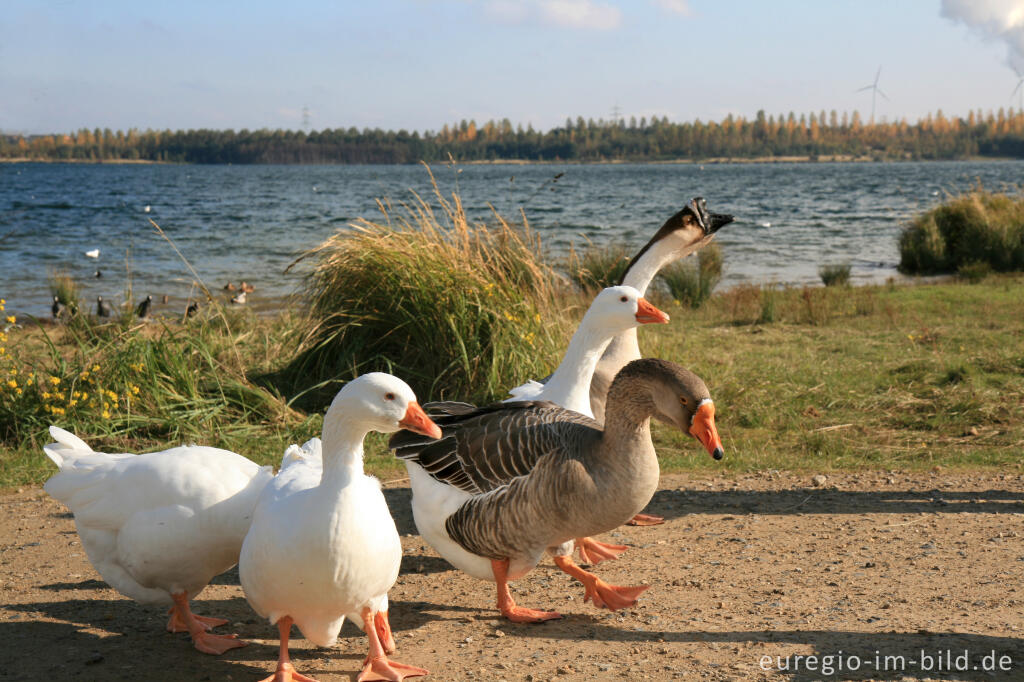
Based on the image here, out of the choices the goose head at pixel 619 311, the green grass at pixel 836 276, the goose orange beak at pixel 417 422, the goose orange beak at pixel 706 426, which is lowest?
the green grass at pixel 836 276

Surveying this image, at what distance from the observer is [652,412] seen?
163 inches

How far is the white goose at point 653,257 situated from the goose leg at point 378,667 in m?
2.70

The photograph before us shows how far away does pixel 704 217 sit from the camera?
6516 mm

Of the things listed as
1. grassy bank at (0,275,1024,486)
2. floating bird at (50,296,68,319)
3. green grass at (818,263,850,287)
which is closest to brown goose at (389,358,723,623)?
grassy bank at (0,275,1024,486)

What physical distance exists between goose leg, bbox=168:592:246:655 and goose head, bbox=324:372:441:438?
4.30ft

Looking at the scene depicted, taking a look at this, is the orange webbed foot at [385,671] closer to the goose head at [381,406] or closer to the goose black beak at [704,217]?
the goose head at [381,406]

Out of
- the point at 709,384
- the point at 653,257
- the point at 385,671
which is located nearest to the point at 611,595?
the point at 385,671

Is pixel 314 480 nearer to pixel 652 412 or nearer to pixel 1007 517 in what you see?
pixel 652 412

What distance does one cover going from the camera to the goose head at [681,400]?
3959 millimetres

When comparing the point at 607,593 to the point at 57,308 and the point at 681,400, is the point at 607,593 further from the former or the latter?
the point at 57,308

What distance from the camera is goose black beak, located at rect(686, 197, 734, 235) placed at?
641 centimetres

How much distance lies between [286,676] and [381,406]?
1179 mm

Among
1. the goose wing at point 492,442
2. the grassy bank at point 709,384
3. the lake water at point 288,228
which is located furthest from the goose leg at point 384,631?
the lake water at point 288,228

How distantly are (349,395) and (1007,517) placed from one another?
175 inches
